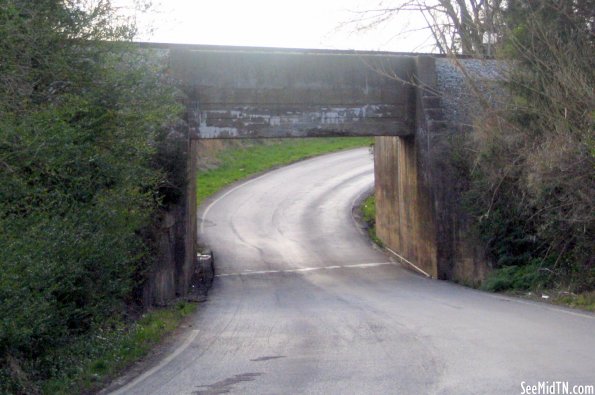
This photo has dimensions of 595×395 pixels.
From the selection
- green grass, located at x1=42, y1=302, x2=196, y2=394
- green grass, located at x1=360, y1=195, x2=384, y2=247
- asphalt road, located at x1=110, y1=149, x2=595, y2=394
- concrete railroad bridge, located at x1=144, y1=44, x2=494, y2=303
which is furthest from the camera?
green grass, located at x1=360, y1=195, x2=384, y2=247

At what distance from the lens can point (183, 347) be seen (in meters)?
11.5

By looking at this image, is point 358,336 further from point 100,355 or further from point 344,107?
point 344,107

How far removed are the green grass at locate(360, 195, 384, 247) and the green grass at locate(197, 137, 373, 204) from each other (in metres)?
7.74

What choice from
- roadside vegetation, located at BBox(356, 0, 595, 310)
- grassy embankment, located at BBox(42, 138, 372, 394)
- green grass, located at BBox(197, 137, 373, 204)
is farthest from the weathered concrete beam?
green grass, located at BBox(197, 137, 373, 204)

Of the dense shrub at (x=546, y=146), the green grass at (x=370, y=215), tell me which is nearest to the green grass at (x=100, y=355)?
the dense shrub at (x=546, y=146)

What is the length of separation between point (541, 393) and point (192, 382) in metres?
3.75

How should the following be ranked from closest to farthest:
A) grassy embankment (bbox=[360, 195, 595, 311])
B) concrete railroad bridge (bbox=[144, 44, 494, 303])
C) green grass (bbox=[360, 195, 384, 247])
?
grassy embankment (bbox=[360, 195, 595, 311]) → concrete railroad bridge (bbox=[144, 44, 494, 303]) → green grass (bbox=[360, 195, 384, 247])

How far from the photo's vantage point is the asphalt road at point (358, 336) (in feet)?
27.1

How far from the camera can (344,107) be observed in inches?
883

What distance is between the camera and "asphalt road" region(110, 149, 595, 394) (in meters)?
8.27

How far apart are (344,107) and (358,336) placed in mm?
11883

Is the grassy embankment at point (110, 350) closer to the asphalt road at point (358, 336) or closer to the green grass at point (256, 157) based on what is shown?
the asphalt road at point (358, 336)

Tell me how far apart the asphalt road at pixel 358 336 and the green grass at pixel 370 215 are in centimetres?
316

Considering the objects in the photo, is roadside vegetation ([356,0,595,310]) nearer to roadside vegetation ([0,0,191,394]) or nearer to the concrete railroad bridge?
the concrete railroad bridge
